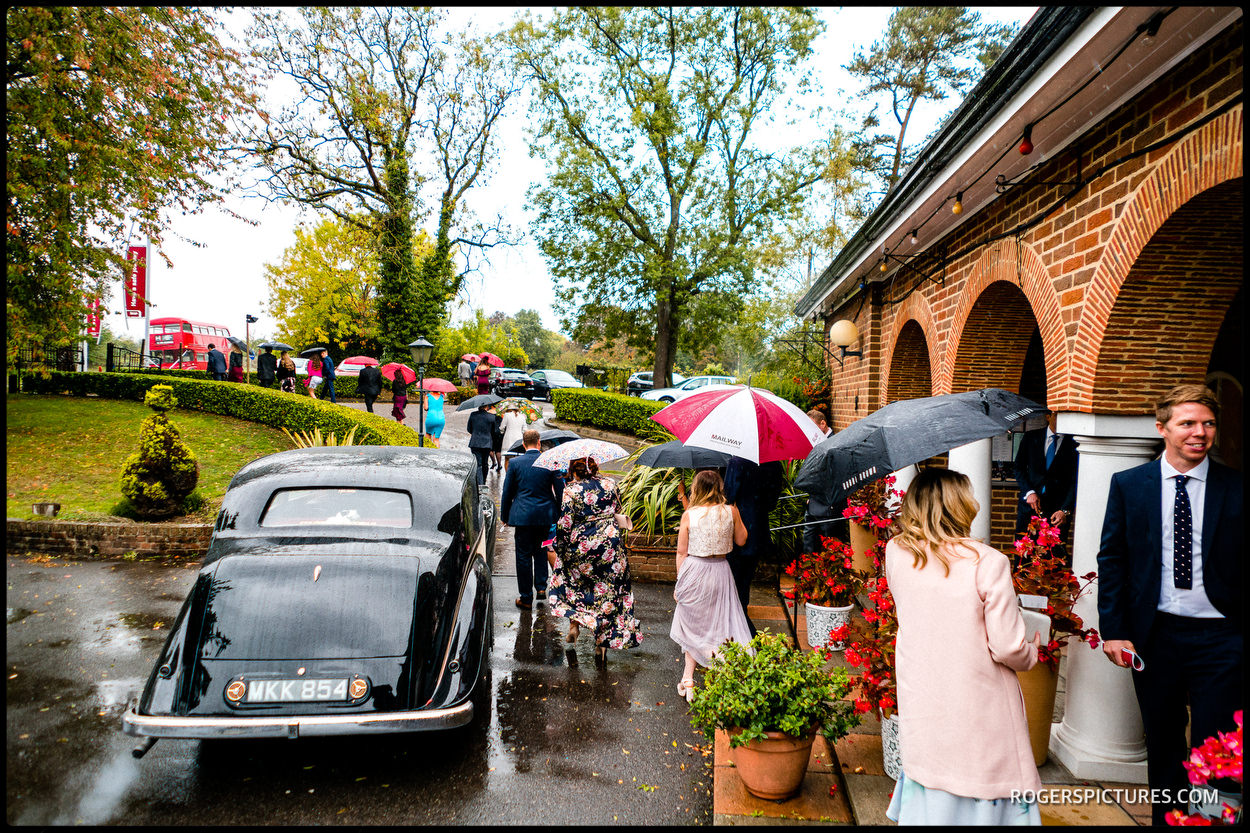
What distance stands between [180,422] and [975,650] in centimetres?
1667

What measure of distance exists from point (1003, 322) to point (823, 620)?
10.9ft

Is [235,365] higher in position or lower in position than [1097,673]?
higher

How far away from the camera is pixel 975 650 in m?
2.69

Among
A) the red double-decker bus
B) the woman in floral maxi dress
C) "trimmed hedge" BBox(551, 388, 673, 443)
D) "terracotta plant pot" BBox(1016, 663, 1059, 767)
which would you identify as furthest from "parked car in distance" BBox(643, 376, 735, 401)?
the red double-decker bus

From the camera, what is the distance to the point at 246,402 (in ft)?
53.4

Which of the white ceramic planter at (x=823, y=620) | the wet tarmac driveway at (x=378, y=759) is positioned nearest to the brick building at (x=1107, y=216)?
the white ceramic planter at (x=823, y=620)

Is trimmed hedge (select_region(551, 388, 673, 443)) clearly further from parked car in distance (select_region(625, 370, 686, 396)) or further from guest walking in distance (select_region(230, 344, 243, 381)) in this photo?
guest walking in distance (select_region(230, 344, 243, 381))

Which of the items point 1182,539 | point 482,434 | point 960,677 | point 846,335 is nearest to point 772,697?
point 960,677

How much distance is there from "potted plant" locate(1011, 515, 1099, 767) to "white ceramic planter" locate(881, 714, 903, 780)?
73 cm

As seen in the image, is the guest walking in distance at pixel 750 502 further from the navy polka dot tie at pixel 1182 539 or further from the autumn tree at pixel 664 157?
the autumn tree at pixel 664 157

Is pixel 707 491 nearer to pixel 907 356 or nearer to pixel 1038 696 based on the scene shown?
pixel 1038 696

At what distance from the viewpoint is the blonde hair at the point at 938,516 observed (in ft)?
9.25

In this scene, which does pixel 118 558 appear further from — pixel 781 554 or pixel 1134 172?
pixel 1134 172

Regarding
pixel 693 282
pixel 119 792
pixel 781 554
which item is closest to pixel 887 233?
pixel 781 554
